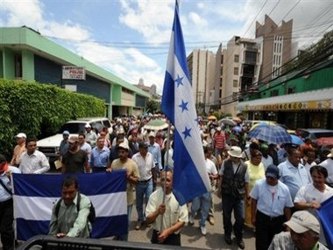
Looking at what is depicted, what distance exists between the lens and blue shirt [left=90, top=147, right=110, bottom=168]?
7730 mm

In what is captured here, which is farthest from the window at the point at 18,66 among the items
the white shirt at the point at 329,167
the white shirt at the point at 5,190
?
the white shirt at the point at 329,167

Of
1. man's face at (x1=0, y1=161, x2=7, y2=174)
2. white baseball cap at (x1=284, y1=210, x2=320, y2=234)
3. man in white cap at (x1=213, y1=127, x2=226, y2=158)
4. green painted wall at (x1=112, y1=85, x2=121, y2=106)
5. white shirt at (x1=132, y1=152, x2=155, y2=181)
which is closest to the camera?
white baseball cap at (x1=284, y1=210, x2=320, y2=234)

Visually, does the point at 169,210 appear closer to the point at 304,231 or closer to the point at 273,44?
the point at 304,231

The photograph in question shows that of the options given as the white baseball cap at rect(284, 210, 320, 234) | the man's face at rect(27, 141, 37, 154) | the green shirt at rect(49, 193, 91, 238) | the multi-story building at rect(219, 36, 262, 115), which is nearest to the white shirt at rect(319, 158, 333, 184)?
the white baseball cap at rect(284, 210, 320, 234)

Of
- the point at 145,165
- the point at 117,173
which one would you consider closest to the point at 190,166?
the point at 117,173

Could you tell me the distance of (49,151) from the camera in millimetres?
12445

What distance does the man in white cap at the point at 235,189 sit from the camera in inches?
237

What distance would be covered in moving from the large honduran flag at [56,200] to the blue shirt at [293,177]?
103 inches

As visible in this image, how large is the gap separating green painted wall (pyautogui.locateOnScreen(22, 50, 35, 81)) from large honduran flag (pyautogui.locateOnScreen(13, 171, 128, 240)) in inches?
672

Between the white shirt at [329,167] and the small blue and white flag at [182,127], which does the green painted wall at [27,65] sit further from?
the small blue and white flag at [182,127]

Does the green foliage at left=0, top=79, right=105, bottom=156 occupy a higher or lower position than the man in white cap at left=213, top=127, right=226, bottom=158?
higher

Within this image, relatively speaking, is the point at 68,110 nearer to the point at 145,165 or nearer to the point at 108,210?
the point at 145,165

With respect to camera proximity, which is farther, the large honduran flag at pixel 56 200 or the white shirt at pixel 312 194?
the large honduran flag at pixel 56 200

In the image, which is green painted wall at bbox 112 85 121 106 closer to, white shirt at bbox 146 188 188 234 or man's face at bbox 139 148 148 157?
man's face at bbox 139 148 148 157
